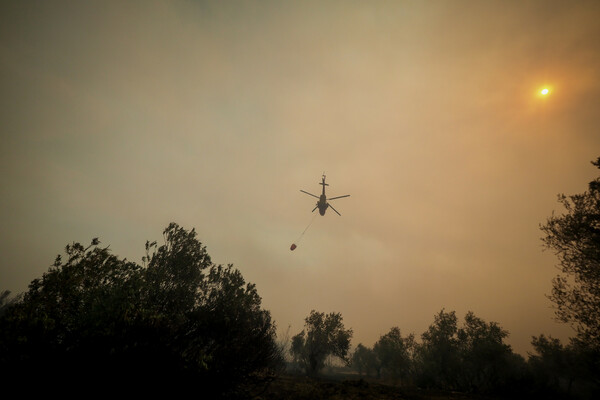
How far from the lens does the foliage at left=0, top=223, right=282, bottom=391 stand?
746cm

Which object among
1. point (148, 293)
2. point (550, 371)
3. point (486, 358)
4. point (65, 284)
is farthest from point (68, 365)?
point (550, 371)

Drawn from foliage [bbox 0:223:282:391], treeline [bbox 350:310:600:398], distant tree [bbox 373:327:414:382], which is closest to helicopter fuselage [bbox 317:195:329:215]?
foliage [bbox 0:223:282:391]

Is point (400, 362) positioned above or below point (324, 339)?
below

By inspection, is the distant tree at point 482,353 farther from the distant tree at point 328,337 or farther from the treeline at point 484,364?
the distant tree at point 328,337

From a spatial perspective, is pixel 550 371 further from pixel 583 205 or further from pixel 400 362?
pixel 583 205

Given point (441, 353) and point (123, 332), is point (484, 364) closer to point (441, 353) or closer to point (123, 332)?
point (441, 353)

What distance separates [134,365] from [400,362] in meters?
69.2

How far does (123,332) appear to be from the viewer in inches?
328

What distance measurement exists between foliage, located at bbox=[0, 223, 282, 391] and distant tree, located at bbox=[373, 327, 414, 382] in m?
59.1

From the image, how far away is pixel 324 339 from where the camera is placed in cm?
4959

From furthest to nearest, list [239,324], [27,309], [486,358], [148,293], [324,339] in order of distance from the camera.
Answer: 1. [324,339]
2. [486,358]
3. [148,293]
4. [239,324]
5. [27,309]

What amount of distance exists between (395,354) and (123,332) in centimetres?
7264

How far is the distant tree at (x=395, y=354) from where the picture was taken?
57984 millimetres

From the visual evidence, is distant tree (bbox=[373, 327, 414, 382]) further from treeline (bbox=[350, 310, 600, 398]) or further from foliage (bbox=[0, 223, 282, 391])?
foliage (bbox=[0, 223, 282, 391])
